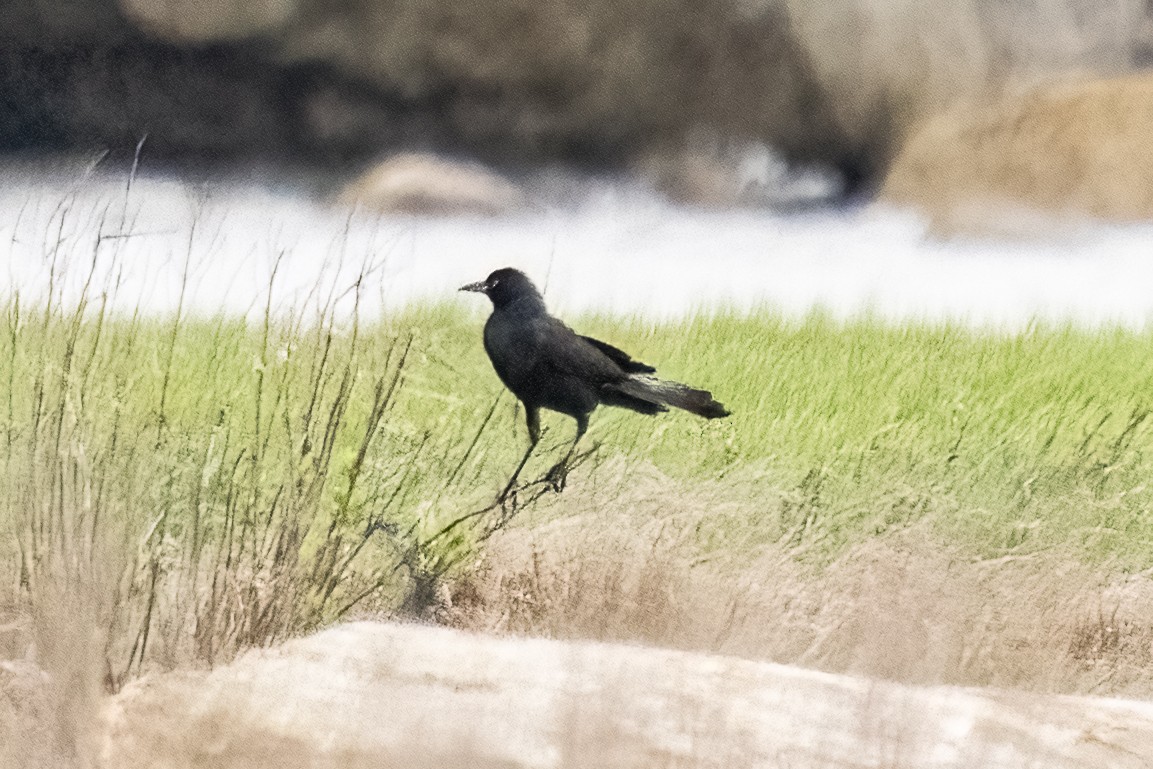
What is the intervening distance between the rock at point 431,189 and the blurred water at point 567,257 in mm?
35

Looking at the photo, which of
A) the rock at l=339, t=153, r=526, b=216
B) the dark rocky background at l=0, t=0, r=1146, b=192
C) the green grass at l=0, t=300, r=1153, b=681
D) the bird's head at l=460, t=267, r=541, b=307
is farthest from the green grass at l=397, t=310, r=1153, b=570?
the dark rocky background at l=0, t=0, r=1146, b=192

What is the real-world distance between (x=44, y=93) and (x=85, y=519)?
3.52ft

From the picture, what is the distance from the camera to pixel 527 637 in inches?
90.1

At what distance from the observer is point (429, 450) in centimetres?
234

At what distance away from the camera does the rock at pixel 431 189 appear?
2.40 metres

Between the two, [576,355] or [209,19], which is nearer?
[576,355]

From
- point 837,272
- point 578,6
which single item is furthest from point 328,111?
point 837,272

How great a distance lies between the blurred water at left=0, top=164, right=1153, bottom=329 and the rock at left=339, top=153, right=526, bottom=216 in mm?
35

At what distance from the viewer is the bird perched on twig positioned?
226 centimetres

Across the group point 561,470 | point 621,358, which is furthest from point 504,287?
point 561,470

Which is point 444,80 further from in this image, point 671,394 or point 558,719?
point 558,719

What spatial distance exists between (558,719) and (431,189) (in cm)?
122

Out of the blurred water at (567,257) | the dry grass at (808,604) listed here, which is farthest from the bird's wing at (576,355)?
the dry grass at (808,604)

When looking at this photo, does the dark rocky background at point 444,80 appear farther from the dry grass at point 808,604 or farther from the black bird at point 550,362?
the dry grass at point 808,604
